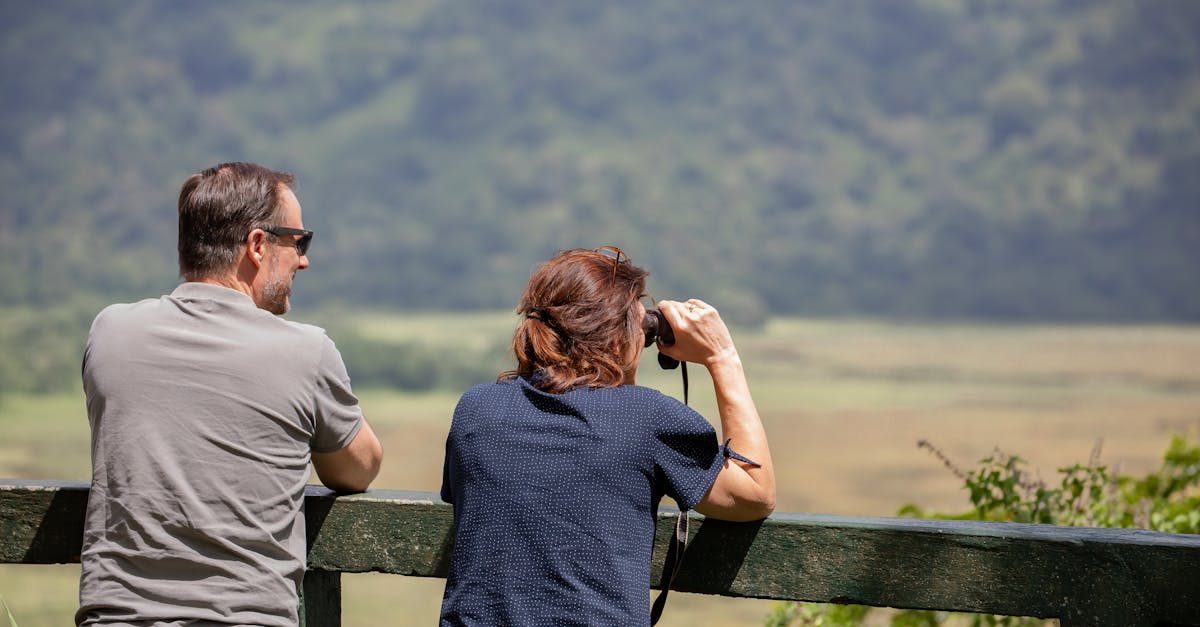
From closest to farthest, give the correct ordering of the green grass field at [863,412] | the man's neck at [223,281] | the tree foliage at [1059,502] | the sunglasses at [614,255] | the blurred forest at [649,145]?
the sunglasses at [614,255], the man's neck at [223,281], the tree foliage at [1059,502], the green grass field at [863,412], the blurred forest at [649,145]

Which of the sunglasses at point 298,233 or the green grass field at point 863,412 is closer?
the sunglasses at point 298,233

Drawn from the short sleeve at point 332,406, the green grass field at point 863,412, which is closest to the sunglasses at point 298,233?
the short sleeve at point 332,406

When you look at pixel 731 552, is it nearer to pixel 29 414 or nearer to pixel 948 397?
pixel 948 397

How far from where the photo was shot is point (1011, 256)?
37.2 metres

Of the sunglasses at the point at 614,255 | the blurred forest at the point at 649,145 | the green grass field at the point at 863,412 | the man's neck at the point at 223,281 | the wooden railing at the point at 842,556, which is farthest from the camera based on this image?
the blurred forest at the point at 649,145

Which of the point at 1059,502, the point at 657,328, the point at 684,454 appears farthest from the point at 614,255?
the point at 1059,502

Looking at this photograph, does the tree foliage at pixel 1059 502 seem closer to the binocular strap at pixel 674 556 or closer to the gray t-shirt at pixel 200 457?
the binocular strap at pixel 674 556

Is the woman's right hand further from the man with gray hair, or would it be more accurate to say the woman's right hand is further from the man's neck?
the man's neck

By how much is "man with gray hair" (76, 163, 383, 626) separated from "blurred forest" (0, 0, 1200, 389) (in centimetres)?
3085

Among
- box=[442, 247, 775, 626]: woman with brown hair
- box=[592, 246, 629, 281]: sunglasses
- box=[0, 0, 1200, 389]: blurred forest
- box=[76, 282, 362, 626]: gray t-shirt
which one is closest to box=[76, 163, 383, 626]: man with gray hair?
box=[76, 282, 362, 626]: gray t-shirt

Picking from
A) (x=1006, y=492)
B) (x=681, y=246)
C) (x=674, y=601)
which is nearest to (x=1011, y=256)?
(x=681, y=246)

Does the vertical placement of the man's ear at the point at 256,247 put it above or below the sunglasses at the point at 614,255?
below

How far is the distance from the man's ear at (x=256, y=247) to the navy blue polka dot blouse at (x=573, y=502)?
1.17 ft

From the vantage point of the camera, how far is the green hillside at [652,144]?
120 ft
